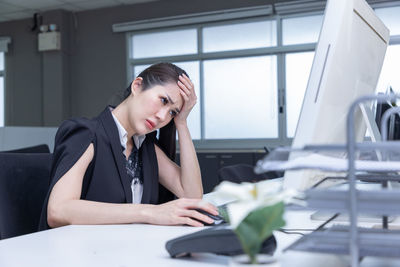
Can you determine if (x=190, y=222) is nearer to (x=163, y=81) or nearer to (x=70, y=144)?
(x=70, y=144)

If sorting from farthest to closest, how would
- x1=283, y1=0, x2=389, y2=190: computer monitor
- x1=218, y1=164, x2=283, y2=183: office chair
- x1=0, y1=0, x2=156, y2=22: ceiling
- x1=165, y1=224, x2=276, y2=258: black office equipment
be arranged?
x1=0, y1=0, x2=156, y2=22: ceiling → x1=218, y1=164, x2=283, y2=183: office chair → x1=283, y1=0, x2=389, y2=190: computer monitor → x1=165, y1=224, x2=276, y2=258: black office equipment

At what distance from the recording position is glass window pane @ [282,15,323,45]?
5.40 meters

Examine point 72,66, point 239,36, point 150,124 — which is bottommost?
point 150,124

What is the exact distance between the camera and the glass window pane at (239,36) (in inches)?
221

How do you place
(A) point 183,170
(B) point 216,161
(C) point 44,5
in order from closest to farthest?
(A) point 183,170
(B) point 216,161
(C) point 44,5

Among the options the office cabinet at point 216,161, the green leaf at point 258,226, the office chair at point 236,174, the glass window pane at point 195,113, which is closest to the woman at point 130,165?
the office chair at point 236,174

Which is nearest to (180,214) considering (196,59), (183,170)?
(183,170)

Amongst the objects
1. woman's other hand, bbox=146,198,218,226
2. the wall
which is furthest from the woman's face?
the wall

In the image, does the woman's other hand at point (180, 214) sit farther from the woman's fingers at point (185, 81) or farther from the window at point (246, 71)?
the window at point (246, 71)

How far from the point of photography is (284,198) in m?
0.43

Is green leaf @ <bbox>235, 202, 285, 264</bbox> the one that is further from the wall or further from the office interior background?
the wall

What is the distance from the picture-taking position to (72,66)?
264 inches

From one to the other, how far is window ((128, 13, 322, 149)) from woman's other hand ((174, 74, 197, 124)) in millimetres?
3912

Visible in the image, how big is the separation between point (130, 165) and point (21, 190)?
1.15 ft
